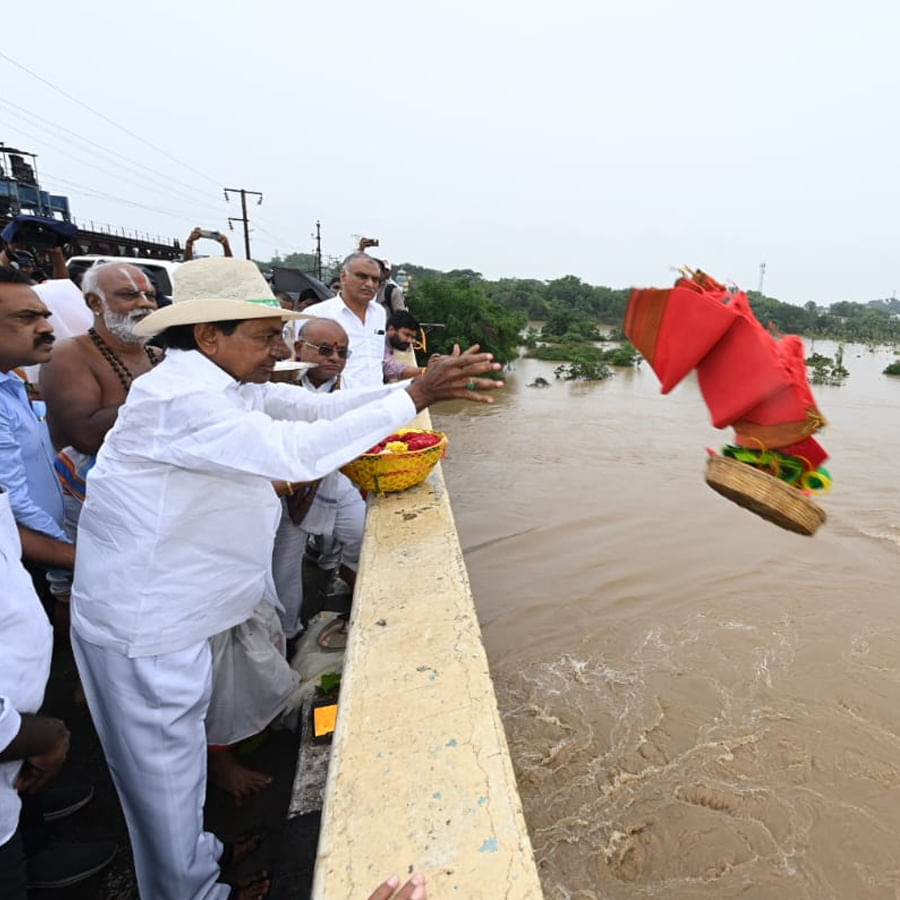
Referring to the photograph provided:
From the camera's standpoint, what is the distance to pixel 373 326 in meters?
3.78

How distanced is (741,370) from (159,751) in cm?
198

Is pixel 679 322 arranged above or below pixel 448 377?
above

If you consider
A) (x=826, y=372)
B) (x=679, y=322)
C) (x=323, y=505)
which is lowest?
(x=826, y=372)

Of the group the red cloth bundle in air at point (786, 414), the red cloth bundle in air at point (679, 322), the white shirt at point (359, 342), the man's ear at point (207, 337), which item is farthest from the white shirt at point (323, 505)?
the red cloth bundle in air at point (786, 414)

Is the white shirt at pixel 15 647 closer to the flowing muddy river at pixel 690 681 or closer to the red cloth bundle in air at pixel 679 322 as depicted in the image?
the red cloth bundle in air at pixel 679 322

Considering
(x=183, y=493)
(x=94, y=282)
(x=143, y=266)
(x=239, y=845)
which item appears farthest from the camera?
(x=143, y=266)

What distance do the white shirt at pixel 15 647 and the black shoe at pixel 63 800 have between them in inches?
35.8

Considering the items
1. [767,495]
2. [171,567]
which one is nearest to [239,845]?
[171,567]

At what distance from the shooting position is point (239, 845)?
1.87 m

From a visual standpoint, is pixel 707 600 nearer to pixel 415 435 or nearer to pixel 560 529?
pixel 560 529

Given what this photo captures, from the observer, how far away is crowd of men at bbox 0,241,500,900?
1.32 metres

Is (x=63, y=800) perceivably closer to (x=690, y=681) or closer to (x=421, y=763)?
(x=421, y=763)

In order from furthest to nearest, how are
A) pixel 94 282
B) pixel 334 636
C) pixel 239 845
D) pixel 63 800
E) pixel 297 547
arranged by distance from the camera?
1. pixel 297 547
2. pixel 334 636
3. pixel 94 282
4. pixel 63 800
5. pixel 239 845

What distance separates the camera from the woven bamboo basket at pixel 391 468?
251cm
